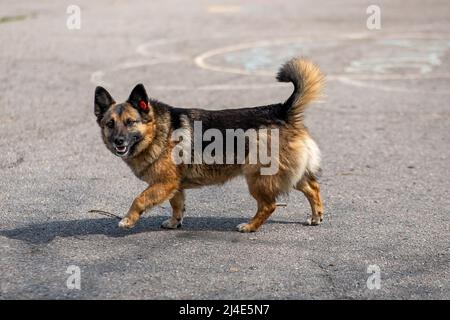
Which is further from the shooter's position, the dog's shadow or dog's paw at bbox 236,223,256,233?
dog's paw at bbox 236,223,256,233

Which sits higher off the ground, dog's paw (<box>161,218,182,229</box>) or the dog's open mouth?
the dog's open mouth

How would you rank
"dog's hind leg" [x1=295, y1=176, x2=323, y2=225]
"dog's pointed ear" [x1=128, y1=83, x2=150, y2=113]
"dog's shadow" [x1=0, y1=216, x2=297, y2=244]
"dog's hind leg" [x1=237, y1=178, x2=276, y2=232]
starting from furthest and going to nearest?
"dog's hind leg" [x1=295, y1=176, x2=323, y2=225] → "dog's hind leg" [x1=237, y1=178, x2=276, y2=232] → "dog's pointed ear" [x1=128, y1=83, x2=150, y2=113] → "dog's shadow" [x1=0, y1=216, x2=297, y2=244]

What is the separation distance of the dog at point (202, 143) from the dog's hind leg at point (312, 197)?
0.27ft

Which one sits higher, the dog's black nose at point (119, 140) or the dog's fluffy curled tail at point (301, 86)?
the dog's fluffy curled tail at point (301, 86)

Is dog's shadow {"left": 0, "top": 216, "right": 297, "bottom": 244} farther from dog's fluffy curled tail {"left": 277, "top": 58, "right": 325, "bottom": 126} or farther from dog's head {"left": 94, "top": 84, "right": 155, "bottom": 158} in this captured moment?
dog's fluffy curled tail {"left": 277, "top": 58, "right": 325, "bottom": 126}

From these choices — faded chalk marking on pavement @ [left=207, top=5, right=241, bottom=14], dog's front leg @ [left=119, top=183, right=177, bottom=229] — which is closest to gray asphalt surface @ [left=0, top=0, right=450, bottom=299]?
dog's front leg @ [left=119, top=183, right=177, bottom=229]

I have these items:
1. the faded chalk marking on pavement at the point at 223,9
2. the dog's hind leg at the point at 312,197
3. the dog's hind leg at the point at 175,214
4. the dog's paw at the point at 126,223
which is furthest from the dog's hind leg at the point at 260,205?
the faded chalk marking on pavement at the point at 223,9

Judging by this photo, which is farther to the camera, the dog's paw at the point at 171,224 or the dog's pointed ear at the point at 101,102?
the dog's paw at the point at 171,224

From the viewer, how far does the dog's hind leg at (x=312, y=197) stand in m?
7.30

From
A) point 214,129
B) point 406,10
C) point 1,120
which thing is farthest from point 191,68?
point 406,10

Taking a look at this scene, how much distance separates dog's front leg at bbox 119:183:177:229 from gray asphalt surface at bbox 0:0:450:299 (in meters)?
0.15

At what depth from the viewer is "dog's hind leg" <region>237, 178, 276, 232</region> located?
7.03 metres

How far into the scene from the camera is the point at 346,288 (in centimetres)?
580

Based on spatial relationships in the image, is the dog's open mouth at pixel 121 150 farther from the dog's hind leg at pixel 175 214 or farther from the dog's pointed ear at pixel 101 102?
the dog's hind leg at pixel 175 214
